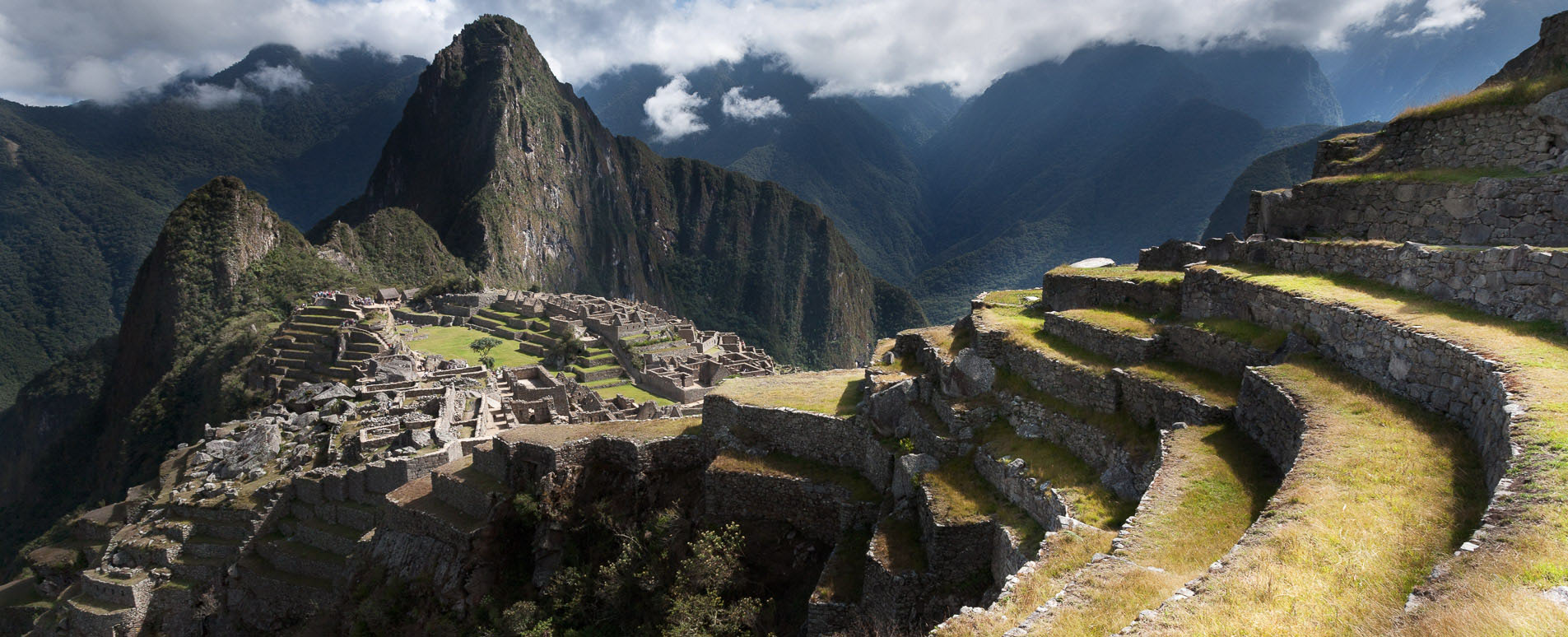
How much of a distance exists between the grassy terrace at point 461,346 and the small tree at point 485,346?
29 centimetres

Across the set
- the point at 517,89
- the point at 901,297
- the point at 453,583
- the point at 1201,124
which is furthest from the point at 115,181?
the point at 1201,124

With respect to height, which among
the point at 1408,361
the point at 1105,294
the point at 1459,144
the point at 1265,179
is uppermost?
the point at 1265,179

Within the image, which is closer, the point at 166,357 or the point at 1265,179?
the point at 166,357

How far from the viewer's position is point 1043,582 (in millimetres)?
7121

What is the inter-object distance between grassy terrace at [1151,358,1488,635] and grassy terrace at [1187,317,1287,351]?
82.7 inches

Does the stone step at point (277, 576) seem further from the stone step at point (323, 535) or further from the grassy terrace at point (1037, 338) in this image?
the grassy terrace at point (1037, 338)

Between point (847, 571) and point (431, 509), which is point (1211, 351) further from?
point (431, 509)

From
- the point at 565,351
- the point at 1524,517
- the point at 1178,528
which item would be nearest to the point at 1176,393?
the point at 1178,528

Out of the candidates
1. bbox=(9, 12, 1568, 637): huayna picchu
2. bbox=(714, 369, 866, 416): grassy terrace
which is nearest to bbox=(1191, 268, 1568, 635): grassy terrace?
bbox=(9, 12, 1568, 637): huayna picchu

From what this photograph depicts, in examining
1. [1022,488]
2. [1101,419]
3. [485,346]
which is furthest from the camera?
[485,346]

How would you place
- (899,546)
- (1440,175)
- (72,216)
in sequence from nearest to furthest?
(1440,175), (899,546), (72,216)

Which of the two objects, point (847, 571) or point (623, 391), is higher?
point (623, 391)

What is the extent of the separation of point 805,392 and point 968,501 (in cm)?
669

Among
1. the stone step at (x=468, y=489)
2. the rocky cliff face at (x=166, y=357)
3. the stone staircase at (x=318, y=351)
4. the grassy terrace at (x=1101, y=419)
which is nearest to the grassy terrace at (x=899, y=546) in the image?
the grassy terrace at (x=1101, y=419)
